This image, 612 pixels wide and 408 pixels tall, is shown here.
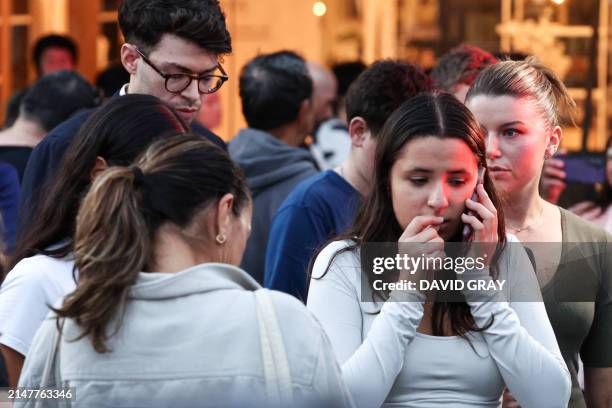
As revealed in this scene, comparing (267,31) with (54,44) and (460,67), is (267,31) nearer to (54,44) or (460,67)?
(54,44)

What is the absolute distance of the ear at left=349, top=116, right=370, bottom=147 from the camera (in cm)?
438

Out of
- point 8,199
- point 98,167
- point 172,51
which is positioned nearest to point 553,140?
point 172,51

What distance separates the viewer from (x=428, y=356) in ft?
10.2

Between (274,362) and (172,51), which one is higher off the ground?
(172,51)

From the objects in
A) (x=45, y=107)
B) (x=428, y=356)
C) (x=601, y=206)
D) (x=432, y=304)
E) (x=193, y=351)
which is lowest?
(x=601, y=206)

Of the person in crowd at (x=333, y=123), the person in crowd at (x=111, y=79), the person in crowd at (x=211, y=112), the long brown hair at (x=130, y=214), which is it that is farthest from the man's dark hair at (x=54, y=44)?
the long brown hair at (x=130, y=214)

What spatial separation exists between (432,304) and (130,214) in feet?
3.38

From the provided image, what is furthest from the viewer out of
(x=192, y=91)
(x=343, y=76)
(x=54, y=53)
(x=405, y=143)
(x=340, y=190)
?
(x=54, y=53)

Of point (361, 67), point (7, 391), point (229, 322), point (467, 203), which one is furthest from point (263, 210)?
point (361, 67)

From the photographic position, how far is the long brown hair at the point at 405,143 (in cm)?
330

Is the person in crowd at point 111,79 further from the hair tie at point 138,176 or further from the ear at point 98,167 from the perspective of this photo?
the hair tie at point 138,176

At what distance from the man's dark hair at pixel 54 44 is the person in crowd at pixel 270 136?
396 centimetres

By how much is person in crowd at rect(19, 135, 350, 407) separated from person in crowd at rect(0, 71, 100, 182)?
3628 mm

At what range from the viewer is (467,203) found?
3.28m
